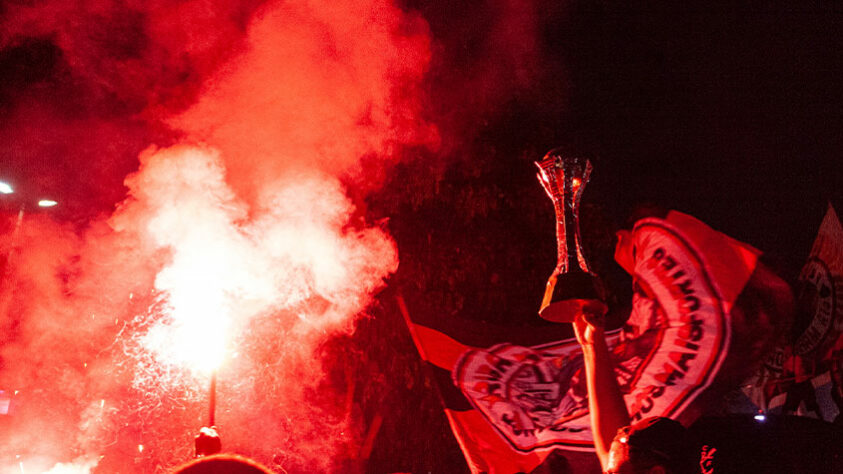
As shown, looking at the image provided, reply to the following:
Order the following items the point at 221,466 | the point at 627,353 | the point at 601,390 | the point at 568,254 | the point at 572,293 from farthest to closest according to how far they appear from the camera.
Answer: the point at 627,353 < the point at 601,390 < the point at 568,254 < the point at 572,293 < the point at 221,466

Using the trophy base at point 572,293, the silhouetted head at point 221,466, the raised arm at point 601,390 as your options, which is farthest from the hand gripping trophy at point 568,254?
the silhouetted head at point 221,466

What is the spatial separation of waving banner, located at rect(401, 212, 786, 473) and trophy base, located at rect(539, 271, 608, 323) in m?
0.89

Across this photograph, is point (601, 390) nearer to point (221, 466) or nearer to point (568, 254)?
point (568, 254)

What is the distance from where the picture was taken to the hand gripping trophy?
121 inches

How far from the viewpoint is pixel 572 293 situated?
3.06 m

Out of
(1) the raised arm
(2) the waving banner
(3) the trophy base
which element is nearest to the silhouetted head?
(3) the trophy base

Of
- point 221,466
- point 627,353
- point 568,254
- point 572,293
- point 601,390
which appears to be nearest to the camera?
point 221,466

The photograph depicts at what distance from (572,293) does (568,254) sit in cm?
22

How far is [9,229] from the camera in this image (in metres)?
10.2

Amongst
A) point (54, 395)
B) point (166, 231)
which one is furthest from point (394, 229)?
point (54, 395)

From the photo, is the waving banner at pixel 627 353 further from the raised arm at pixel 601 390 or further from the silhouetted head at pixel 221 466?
the silhouetted head at pixel 221 466

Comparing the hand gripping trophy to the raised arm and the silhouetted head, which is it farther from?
the silhouetted head

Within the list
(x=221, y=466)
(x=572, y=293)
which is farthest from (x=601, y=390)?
(x=221, y=466)

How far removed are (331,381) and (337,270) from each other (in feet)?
6.00
